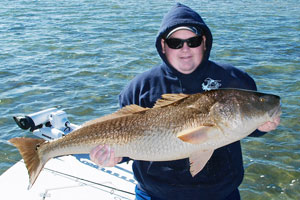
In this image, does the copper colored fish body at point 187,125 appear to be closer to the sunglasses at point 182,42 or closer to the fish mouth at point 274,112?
the fish mouth at point 274,112

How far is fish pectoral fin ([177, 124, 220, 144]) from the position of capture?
310 centimetres

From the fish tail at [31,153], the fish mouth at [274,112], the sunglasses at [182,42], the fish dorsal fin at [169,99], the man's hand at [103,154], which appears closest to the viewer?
the fish mouth at [274,112]

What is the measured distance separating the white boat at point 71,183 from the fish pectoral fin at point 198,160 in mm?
1574

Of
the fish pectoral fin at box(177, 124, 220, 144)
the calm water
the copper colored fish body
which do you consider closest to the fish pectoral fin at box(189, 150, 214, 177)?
the copper colored fish body

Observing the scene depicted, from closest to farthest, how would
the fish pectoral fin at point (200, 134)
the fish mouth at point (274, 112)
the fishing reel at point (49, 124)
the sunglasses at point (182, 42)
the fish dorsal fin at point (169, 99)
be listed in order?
1. the fish pectoral fin at point (200, 134)
2. the fish mouth at point (274, 112)
3. the fish dorsal fin at point (169, 99)
4. the sunglasses at point (182, 42)
5. the fishing reel at point (49, 124)

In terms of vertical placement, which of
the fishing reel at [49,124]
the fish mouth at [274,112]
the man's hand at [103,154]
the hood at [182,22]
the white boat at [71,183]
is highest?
the hood at [182,22]

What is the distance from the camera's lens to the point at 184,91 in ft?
12.2

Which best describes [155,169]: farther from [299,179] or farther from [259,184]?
[299,179]

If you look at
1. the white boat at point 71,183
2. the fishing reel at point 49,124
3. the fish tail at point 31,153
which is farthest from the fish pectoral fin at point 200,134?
the fishing reel at point 49,124

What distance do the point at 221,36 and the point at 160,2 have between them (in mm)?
12186

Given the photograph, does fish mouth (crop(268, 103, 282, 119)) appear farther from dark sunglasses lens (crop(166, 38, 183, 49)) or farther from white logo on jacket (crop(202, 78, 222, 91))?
dark sunglasses lens (crop(166, 38, 183, 49))

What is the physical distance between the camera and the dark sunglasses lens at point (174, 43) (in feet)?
12.0

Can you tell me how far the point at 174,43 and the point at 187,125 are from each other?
924 millimetres

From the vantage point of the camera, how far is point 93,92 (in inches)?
400
